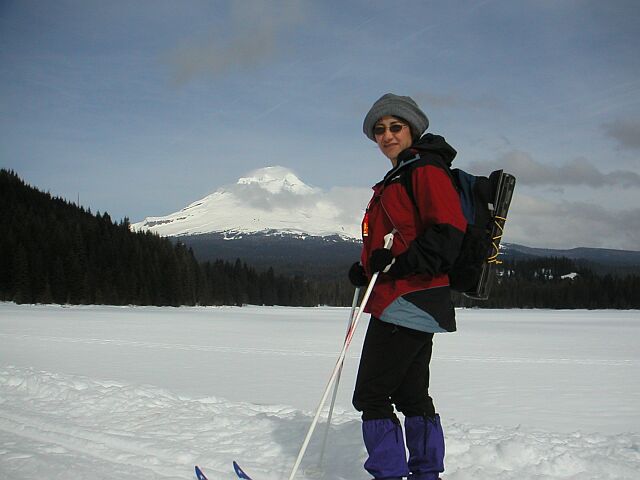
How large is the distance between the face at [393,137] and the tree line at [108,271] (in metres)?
61.1

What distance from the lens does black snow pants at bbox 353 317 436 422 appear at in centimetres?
271

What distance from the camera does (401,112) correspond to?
9.35ft

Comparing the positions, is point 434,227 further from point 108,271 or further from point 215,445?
point 108,271

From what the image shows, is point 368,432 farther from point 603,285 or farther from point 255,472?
point 603,285

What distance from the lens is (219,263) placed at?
255 feet

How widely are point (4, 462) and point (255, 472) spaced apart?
5.23ft

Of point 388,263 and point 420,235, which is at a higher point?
point 420,235

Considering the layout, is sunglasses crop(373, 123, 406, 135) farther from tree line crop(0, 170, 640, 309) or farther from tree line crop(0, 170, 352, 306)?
tree line crop(0, 170, 352, 306)

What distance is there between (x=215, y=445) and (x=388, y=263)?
2281mm

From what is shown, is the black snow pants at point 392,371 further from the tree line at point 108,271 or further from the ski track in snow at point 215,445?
the tree line at point 108,271

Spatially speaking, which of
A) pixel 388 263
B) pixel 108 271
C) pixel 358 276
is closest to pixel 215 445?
pixel 358 276

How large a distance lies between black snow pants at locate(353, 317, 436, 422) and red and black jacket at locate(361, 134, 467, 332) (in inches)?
4.4

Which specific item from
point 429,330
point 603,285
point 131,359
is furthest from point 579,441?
point 603,285

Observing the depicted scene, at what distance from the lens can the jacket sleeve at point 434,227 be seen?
8.23 feet
